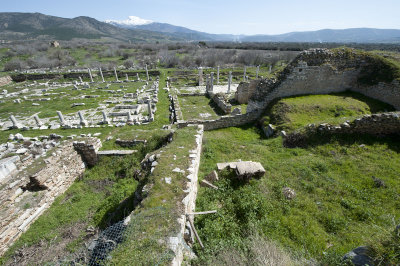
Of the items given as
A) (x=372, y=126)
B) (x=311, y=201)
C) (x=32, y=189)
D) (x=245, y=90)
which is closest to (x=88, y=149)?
(x=32, y=189)

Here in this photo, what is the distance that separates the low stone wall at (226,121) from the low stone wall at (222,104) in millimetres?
3240

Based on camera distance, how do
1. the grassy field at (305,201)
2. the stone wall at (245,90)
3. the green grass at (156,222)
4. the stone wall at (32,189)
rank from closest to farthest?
the green grass at (156,222) < the grassy field at (305,201) < the stone wall at (32,189) < the stone wall at (245,90)

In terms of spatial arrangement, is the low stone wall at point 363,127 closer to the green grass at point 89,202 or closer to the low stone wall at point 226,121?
the low stone wall at point 226,121

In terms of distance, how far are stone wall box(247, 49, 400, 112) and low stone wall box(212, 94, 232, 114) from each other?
131 inches

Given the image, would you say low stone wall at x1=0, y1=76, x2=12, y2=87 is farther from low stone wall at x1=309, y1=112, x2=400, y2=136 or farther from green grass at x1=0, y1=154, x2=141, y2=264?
low stone wall at x1=309, y1=112, x2=400, y2=136

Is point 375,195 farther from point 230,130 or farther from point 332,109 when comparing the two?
point 230,130

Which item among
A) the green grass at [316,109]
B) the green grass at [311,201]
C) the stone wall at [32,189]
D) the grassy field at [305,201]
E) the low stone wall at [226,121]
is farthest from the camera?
the low stone wall at [226,121]

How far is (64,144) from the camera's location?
9.34 m

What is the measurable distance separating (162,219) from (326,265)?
3625 millimetres

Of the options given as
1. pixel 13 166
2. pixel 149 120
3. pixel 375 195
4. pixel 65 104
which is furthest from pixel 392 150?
pixel 65 104

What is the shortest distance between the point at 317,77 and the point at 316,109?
3289 millimetres

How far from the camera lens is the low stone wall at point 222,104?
53.6 feet


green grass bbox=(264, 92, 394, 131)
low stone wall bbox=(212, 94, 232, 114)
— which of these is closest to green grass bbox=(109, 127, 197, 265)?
green grass bbox=(264, 92, 394, 131)

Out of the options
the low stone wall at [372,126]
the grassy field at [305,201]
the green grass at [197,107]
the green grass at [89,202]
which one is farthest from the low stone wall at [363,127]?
the green grass at [89,202]
